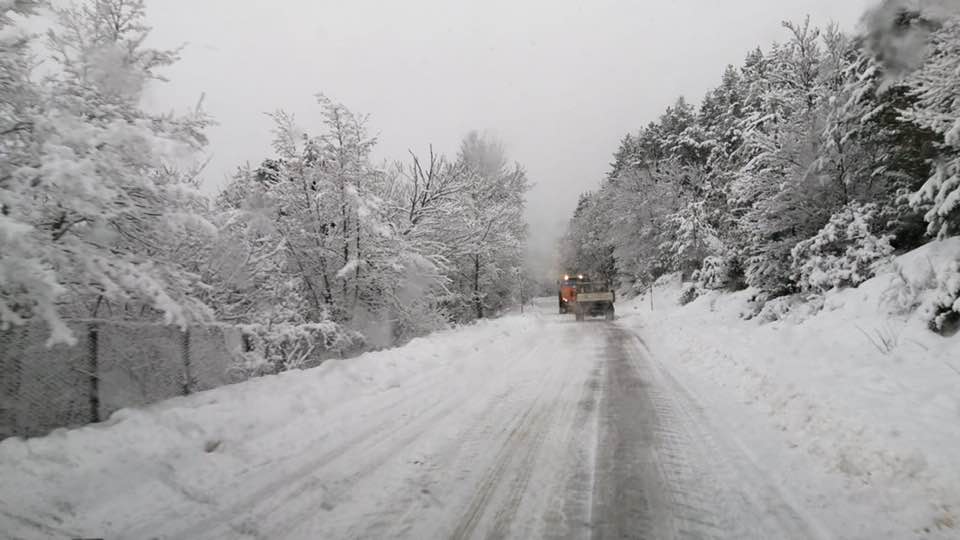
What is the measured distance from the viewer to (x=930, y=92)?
6879mm

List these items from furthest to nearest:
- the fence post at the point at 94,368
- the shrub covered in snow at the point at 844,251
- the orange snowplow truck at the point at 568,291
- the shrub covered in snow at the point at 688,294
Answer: the orange snowplow truck at the point at 568,291
the shrub covered in snow at the point at 688,294
the shrub covered in snow at the point at 844,251
the fence post at the point at 94,368

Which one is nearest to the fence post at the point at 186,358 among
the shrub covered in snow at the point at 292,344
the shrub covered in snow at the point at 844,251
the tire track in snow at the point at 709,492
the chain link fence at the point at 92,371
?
the chain link fence at the point at 92,371

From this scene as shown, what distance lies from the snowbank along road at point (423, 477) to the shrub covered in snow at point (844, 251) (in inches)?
259

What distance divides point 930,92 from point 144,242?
413 inches

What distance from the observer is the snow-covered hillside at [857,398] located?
136 inches

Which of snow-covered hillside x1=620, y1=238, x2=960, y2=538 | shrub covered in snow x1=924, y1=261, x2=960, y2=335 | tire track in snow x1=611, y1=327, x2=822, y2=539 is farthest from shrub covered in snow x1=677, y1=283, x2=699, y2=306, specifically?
tire track in snow x1=611, y1=327, x2=822, y2=539

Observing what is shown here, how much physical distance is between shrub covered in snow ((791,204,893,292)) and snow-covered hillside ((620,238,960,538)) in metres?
0.45

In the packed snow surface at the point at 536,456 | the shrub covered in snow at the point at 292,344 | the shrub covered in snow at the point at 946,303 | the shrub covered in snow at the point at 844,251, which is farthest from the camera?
the shrub covered in snow at the point at 844,251

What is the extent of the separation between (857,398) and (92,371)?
872 centimetres

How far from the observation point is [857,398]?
5.40 metres

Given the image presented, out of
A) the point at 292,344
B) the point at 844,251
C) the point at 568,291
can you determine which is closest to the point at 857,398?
the point at 844,251

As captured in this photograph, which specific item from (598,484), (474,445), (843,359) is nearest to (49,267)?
(474,445)

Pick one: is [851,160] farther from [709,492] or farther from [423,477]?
[423,477]

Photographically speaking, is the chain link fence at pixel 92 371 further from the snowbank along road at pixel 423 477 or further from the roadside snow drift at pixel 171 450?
the snowbank along road at pixel 423 477
